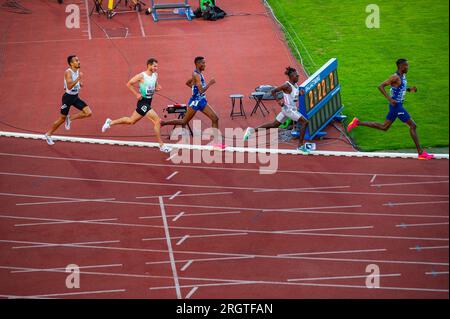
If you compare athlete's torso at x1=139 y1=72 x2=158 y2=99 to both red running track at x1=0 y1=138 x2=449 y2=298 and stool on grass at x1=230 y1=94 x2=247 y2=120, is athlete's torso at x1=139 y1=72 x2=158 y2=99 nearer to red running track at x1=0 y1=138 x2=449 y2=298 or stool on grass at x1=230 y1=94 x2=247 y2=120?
red running track at x1=0 y1=138 x2=449 y2=298

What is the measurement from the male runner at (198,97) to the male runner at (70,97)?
1.74 m

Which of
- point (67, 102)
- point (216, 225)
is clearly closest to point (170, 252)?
point (216, 225)

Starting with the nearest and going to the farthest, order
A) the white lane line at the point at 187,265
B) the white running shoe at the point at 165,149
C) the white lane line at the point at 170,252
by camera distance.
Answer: the white lane line at the point at 170,252 → the white lane line at the point at 187,265 → the white running shoe at the point at 165,149

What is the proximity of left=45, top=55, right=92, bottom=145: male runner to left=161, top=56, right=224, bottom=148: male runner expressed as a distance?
5.71 feet

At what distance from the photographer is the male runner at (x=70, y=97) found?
17.3 meters

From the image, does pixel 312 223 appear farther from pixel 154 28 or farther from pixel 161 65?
pixel 154 28

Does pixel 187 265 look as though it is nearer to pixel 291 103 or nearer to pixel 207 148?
pixel 207 148

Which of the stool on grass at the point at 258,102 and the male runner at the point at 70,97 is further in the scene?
the stool on grass at the point at 258,102

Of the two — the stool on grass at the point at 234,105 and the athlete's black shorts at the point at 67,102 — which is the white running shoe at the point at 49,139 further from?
the stool on grass at the point at 234,105

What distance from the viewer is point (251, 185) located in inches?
632

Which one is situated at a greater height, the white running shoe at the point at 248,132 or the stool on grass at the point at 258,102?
the stool on grass at the point at 258,102

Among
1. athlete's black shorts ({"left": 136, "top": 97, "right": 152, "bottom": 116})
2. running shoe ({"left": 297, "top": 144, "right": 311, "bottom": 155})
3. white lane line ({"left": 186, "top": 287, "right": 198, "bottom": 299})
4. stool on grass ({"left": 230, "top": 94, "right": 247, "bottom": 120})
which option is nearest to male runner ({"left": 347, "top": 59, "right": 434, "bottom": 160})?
running shoe ({"left": 297, "top": 144, "right": 311, "bottom": 155})

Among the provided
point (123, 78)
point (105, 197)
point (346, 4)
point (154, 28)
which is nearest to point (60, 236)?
point (105, 197)

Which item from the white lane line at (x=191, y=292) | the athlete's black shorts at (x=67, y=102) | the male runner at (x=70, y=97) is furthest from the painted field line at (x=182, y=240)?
the athlete's black shorts at (x=67, y=102)
